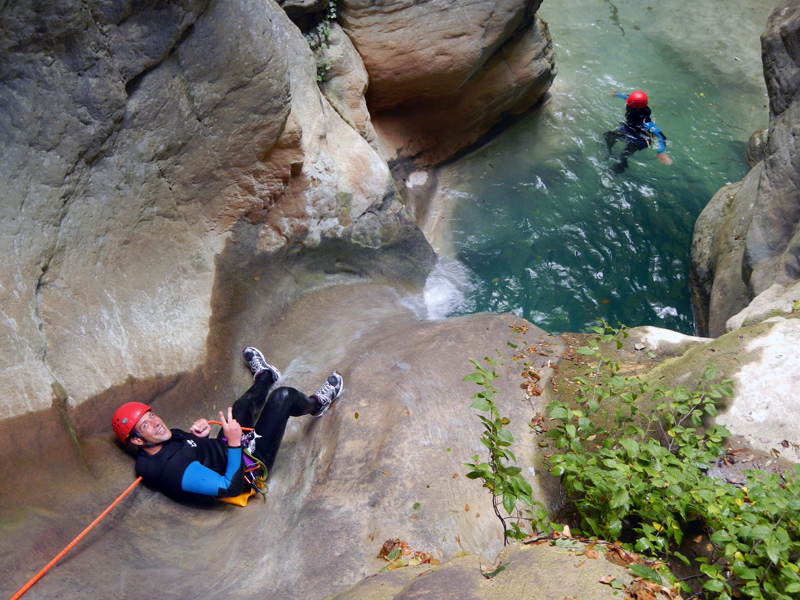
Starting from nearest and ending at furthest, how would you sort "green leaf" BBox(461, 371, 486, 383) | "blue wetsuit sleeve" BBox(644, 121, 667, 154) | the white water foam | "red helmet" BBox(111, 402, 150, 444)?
"green leaf" BBox(461, 371, 486, 383)
"red helmet" BBox(111, 402, 150, 444)
the white water foam
"blue wetsuit sleeve" BBox(644, 121, 667, 154)

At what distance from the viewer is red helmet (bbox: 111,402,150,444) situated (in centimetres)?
345

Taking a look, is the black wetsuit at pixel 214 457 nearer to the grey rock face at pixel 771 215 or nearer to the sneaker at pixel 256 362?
the sneaker at pixel 256 362

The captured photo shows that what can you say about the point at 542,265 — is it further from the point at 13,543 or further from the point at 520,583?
the point at 13,543

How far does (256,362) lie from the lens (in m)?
4.68

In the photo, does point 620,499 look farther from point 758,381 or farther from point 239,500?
point 239,500

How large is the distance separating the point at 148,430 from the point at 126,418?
0.16m

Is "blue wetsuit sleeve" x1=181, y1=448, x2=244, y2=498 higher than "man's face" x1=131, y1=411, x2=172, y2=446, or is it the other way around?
"man's face" x1=131, y1=411, x2=172, y2=446

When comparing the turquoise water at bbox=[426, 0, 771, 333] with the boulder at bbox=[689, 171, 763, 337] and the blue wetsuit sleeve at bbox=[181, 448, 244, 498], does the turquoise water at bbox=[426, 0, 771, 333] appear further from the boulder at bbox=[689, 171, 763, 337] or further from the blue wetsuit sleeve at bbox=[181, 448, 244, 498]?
the blue wetsuit sleeve at bbox=[181, 448, 244, 498]

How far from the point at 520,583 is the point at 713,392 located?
181 cm

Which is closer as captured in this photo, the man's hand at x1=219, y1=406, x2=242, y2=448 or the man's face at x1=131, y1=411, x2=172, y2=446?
the man's face at x1=131, y1=411, x2=172, y2=446

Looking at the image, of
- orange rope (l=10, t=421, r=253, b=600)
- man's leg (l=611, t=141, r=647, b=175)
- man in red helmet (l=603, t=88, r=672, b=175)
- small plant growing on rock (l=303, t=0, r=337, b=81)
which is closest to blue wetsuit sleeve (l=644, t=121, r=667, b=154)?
man in red helmet (l=603, t=88, r=672, b=175)

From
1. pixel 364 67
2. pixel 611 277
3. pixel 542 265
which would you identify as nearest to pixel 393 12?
pixel 364 67

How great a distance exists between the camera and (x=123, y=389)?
374 cm

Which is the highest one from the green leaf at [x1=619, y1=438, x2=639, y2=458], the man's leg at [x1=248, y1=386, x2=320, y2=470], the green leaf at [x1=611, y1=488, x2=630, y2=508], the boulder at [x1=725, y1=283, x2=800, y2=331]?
the green leaf at [x1=619, y1=438, x2=639, y2=458]
